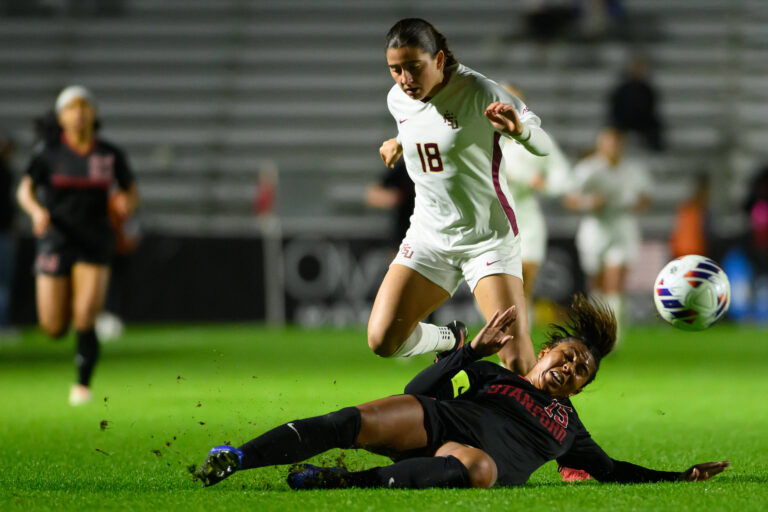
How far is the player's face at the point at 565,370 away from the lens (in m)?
4.95

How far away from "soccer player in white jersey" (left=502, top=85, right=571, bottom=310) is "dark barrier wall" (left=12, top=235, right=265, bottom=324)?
24.2 feet

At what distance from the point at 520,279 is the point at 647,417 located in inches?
75.6

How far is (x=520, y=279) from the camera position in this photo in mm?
6082

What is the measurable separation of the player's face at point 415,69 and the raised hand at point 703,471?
2.24 m

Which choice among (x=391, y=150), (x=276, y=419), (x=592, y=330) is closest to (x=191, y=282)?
(x=276, y=419)

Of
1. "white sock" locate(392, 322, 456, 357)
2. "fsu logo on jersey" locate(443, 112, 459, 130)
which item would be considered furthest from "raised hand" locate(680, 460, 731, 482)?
"fsu logo on jersey" locate(443, 112, 459, 130)

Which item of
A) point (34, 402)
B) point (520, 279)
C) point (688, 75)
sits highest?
point (688, 75)

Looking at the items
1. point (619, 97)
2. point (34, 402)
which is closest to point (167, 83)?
point (619, 97)

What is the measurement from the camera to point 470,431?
473 centimetres

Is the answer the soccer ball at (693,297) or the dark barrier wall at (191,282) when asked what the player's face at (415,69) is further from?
the dark barrier wall at (191,282)

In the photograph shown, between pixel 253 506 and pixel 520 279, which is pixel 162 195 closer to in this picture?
pixel 520 279

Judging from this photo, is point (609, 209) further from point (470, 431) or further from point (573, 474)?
point (470, 431)

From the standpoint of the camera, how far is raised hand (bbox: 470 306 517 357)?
4805 millimetres

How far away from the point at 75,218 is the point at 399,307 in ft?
10.8
